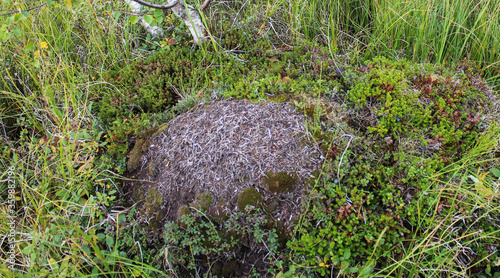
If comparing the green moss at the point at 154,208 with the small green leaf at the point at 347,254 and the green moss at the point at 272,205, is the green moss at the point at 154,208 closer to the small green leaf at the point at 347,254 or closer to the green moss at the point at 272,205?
the green moss at the point at 272,205

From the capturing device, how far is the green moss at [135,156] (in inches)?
117

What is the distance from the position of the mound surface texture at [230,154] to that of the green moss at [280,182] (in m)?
0.03

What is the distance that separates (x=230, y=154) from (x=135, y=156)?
103 cm

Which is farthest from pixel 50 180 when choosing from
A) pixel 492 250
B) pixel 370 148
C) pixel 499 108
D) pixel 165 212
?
pixel 499 108

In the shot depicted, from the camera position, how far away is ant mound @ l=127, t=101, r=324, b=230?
253 cm

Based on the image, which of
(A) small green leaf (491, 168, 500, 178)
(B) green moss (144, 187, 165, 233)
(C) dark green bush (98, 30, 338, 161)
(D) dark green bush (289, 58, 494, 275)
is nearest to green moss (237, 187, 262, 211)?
(D) dark green bush (289, 58, 494, 275)

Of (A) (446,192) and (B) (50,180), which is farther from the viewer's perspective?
(B) (50,180)

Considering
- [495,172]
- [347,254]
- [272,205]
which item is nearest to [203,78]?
[272,205]

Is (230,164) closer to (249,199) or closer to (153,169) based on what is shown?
(249,199)

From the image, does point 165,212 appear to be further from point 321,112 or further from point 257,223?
point 321,112

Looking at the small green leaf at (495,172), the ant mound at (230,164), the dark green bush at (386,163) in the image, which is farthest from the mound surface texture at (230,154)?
the small green leaf at (495,172)

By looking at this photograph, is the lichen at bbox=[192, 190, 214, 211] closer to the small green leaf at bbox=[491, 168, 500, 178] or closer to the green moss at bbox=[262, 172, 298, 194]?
the green moss at bbox=[262, 172, 298, 194]

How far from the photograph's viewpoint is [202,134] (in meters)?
2.89

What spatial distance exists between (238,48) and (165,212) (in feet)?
8.21
